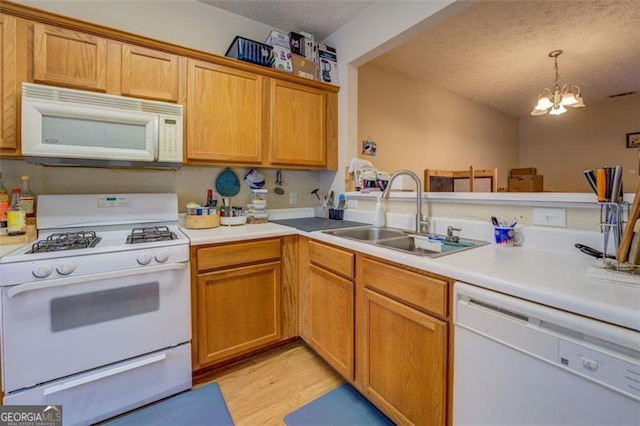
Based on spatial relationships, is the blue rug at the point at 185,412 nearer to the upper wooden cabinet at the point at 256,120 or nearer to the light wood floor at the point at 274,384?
the light wood floor at the point at 274,384

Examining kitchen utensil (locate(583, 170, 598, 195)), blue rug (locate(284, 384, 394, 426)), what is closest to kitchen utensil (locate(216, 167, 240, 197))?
blue rug (locate(284, 384, 394, 426))

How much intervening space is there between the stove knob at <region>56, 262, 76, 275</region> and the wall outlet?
6.93ft

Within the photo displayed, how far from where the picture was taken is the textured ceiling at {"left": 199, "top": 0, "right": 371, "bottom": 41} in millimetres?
Answer: 2133

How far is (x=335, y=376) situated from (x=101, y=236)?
5.40 ft

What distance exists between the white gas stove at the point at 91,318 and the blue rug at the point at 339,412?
26.5 inches

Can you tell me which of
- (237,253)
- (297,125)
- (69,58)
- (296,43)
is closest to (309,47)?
(296,43)

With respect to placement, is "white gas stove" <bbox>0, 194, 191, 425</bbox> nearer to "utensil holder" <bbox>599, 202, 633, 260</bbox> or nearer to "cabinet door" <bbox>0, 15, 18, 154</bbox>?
"cabinet door" <bbox>0, 15, 18, 154</bbox>

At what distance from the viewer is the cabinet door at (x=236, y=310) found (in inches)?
64.3

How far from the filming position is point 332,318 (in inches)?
64.9

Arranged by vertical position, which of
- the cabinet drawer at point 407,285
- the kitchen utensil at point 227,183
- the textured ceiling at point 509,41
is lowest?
the cabinet drawer at point 407,285

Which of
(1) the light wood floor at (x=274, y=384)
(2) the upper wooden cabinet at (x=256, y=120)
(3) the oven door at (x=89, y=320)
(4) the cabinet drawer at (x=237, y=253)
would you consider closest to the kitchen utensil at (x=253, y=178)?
(2) the upper wooden cabinet at (x=256, y=120)

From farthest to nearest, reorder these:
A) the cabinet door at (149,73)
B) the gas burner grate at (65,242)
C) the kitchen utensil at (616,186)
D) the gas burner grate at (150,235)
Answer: the cabinet door at (149,73) → the gas burner grate at (150,235) → the gas burner grate at (65,242) → the kitchen utensil at (616,186)

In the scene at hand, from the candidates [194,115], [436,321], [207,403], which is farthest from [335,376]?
[194,115]

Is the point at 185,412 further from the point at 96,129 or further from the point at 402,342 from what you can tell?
the point at 96,129
